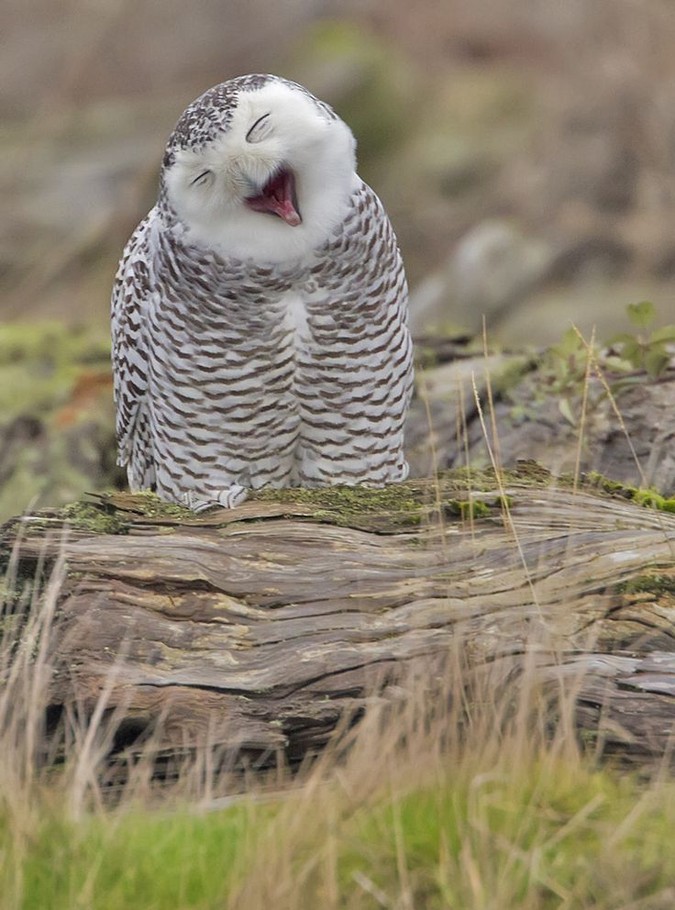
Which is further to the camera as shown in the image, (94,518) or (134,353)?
(134,353)

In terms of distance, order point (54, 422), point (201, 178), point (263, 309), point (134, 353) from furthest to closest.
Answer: point (54, 422) → point (134, 353) → point (263, 309) → point (201, 178)

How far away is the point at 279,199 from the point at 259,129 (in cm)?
26

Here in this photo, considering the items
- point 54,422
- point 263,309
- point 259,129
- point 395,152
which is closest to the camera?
point 259,129

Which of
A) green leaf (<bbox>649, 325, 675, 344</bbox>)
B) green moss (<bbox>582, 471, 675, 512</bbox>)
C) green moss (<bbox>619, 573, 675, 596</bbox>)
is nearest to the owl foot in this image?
green moss (<bbox>582, 471, 675, 512</bbox>)

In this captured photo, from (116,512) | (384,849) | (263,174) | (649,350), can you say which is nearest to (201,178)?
(263,174)

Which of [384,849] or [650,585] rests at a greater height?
[650,585]

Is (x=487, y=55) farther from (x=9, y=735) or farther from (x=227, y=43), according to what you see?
(x=9, y=735)

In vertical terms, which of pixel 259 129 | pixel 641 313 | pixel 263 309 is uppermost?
pixel 259 129

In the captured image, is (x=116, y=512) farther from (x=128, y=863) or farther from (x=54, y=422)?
(x=54, y=422)

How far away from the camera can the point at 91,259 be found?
→ 14805 millimetres

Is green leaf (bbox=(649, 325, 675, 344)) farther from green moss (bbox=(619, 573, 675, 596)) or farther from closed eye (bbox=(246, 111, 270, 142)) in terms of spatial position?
closed eye (bbox=(246, 111, 270, 142))

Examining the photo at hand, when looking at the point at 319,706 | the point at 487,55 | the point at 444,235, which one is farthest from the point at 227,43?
the point at 319,706

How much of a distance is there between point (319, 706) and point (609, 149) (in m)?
12.7

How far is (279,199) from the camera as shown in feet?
14.2
